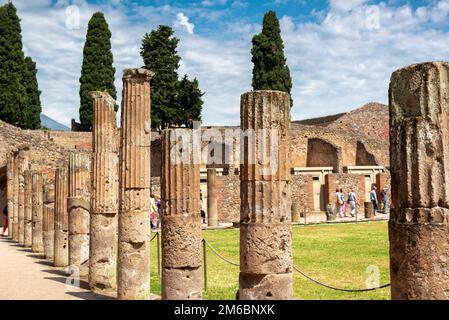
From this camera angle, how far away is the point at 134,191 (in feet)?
31.2

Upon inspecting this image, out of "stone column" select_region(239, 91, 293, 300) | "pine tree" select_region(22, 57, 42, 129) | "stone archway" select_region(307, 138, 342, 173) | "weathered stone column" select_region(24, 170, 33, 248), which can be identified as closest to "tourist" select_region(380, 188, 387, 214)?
"stone archway" select_region(307, 138, 342, 173)

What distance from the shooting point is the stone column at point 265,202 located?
661 centimetres

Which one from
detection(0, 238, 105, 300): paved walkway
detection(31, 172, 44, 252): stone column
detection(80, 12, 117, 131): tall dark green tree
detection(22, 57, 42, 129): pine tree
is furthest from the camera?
detection(22, 57, 42, 129): pine tree

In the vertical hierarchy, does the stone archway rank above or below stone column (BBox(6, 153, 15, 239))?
above

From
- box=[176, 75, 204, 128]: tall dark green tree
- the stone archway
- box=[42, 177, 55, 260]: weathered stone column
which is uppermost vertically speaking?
box=[176, 75, 204, 128]: tall dark green tree

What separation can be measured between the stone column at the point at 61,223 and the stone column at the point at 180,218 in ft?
20.2

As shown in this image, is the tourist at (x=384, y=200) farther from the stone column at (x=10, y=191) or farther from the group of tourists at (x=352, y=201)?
the stone column at (x=10, y=191)

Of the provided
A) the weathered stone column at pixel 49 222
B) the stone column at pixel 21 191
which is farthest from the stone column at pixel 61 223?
the stone column at pixel 21 191

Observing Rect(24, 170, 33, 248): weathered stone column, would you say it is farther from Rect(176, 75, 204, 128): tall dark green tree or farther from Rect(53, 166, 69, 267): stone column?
Rect(176, 75, 204, 128): tall dark green tree

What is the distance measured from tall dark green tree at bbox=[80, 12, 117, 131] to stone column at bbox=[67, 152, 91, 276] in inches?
1142

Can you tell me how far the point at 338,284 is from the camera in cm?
1048

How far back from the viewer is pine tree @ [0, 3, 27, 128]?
37.7 m

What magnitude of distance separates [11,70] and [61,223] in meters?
27.4
